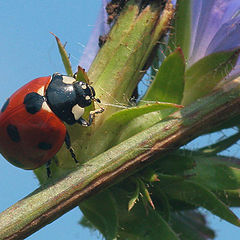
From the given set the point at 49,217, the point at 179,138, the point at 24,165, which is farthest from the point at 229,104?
the point at 24,165

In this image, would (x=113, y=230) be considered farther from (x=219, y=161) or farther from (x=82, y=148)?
(x=219, y=161)

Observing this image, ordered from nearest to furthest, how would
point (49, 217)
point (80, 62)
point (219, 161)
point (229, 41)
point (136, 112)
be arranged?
point (49, 217)
point (136, 112)
point (229, 41)
point (219, 161)
point (80, 62)

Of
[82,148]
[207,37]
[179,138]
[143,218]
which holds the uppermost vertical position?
[207,37]

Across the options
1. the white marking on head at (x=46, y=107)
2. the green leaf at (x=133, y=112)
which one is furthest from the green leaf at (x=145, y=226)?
the white marking on head at (x=46, y=107)

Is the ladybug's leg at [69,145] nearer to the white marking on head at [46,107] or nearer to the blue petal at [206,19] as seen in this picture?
the white marking on head at [46,107]

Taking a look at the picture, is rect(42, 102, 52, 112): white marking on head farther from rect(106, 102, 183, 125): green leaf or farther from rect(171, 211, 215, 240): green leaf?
rect(171, 211, 215, 240): green leaf

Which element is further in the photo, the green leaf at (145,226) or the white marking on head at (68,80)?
the white marking on head at (68,80)

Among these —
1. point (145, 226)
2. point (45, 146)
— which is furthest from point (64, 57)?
point (145, 226)

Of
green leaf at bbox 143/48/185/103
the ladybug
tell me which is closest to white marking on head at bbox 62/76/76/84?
the ladybug
